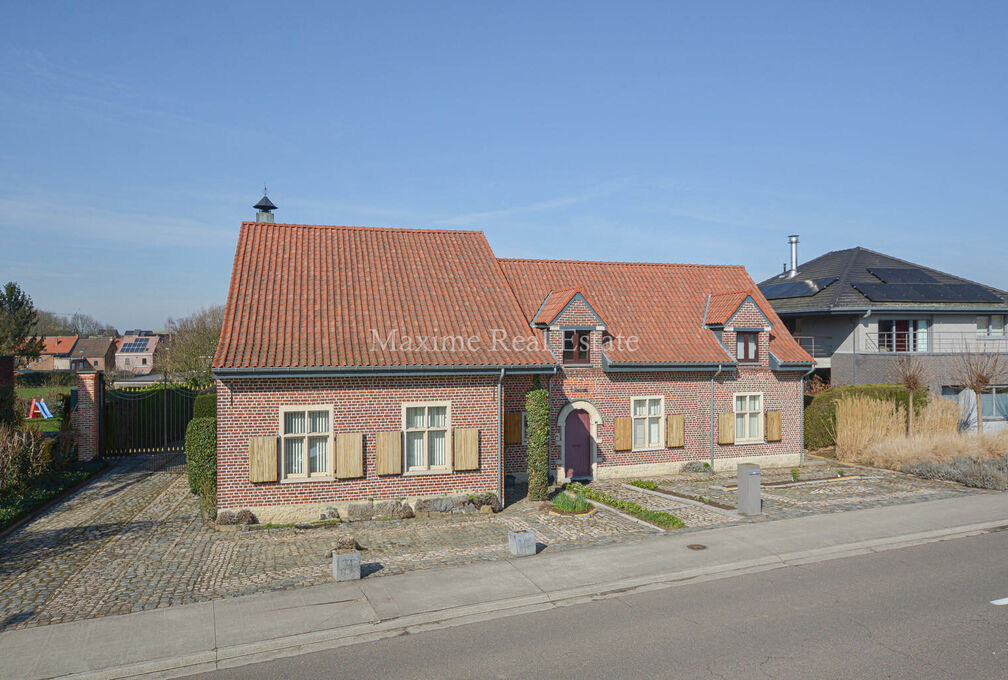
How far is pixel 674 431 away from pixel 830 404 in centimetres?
801

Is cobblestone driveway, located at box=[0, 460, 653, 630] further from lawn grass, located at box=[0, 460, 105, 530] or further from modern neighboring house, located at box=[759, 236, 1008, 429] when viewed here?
modern neighboring house, located at box=[759, 236, 1008, 429]

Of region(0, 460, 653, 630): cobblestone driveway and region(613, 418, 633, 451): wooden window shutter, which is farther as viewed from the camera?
region(613, 418, 633, 451): wooden window shutter

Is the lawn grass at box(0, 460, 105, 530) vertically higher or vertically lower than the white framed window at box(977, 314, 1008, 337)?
lower

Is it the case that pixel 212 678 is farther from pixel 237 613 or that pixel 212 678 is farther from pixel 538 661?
pixel 538 661

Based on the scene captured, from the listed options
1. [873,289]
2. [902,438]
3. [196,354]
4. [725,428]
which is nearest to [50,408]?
[196,354]

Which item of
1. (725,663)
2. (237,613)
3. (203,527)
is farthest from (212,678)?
(203,527)

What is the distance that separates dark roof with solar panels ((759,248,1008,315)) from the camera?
27.5m

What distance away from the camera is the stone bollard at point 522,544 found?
11.8m

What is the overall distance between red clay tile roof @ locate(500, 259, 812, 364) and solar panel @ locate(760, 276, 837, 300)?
8.15 m

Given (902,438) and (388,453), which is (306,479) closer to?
(388,453)

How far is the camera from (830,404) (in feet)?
78.1

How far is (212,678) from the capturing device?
754cm

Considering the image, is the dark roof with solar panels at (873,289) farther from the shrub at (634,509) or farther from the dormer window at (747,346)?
the shrub at (634,509)

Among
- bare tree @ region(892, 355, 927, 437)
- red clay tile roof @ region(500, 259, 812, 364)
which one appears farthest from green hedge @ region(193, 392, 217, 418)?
bare tree @ region(892, 355, 927, 437)
